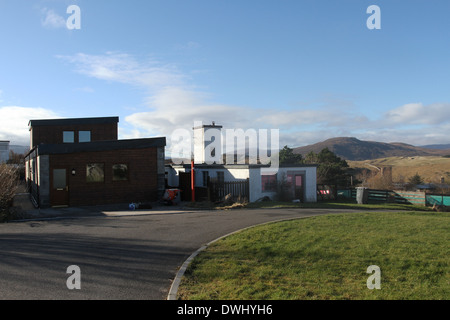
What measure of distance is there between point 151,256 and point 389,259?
5.35 m

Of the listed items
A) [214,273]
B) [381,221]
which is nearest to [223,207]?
[381,221]

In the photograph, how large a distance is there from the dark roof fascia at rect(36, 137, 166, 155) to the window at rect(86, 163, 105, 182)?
890mm

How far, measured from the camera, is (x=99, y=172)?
19.8m

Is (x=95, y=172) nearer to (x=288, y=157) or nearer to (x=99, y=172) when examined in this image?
(x=99, y=172)

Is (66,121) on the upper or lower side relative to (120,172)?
upper

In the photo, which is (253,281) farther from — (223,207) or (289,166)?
(289,166)

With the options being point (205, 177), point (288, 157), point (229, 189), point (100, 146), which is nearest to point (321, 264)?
point (229, 189)

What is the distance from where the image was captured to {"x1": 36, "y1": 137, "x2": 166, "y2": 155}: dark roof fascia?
18.5m

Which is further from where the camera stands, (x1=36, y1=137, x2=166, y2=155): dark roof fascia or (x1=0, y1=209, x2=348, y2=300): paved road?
(x1=36, y1=137, x2=166, y2=155): dark roof fascia

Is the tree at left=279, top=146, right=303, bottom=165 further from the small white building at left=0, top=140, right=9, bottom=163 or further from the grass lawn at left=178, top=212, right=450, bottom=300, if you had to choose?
the small white building at left=0, top=140, right=9, bottom=163

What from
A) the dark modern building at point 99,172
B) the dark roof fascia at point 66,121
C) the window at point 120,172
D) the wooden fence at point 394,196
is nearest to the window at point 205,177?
the dark modern building at point 99,172

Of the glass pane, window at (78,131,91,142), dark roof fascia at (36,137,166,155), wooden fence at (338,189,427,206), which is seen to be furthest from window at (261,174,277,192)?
window at (78,131,91,142)

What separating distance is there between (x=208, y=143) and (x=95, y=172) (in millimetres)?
10426
